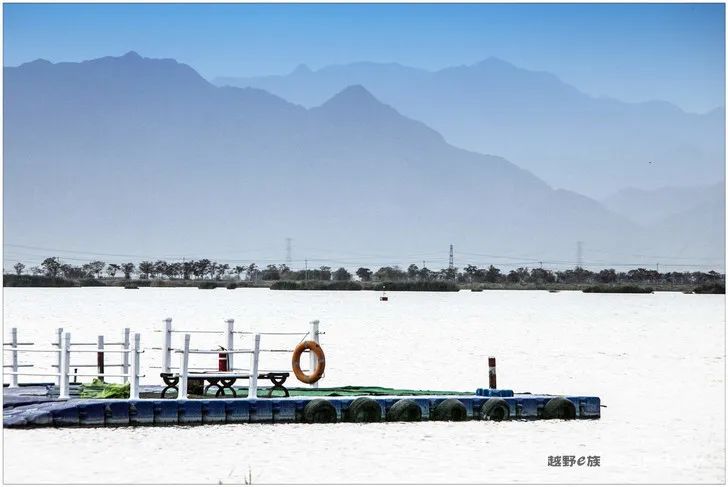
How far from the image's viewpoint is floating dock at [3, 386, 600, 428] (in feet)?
77.3

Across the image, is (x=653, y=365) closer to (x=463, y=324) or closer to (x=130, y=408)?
(x=130, y=408)

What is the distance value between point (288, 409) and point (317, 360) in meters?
2.25

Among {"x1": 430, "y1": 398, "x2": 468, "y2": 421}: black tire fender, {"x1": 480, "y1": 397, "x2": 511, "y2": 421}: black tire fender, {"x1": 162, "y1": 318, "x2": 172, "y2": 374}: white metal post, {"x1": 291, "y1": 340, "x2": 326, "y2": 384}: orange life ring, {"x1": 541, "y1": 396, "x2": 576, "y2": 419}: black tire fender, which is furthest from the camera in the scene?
{"x1": 541, "y1": 396, "x2": 576, "y2": 419}: black tire fender

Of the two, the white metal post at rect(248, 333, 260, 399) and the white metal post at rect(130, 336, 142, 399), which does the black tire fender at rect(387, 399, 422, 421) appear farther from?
the white metal post at rect(130, 336, 142, 399)

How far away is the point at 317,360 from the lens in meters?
26.9

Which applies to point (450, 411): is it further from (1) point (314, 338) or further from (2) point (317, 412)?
(1) point (314, 338)

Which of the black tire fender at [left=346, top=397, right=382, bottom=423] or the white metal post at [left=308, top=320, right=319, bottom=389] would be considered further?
the white metal post at [left=308, top=320, right=319, bottom=389]

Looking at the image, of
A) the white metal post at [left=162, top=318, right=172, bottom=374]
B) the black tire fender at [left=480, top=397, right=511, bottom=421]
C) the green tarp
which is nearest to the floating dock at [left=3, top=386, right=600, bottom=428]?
the black tire fender at [left=480, top=397, right=511, bottom=421]

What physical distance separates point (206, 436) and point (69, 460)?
2.97m

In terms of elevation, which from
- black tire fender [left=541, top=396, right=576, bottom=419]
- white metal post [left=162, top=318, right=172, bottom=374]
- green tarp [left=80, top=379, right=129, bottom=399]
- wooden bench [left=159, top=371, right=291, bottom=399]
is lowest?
black tire fender [left=541, top=396, right=576, bottom=419]

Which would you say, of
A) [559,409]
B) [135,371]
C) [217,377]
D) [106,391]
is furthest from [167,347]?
[559,409]

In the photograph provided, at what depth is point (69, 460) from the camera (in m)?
21.3

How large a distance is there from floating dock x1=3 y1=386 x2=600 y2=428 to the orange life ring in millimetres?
486

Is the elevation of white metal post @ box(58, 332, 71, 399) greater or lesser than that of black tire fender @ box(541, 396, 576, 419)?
greater
